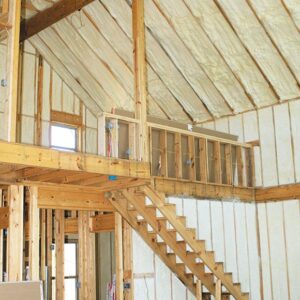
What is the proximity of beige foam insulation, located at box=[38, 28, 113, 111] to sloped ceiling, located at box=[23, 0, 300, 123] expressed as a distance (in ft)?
0.08

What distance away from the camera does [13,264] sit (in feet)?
28.4

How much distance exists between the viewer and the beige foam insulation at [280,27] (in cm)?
976

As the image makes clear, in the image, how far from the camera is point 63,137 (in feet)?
42.9

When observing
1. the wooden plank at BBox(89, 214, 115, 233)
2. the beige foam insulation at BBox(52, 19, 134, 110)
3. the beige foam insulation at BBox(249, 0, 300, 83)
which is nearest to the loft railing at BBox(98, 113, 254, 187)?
the wooden plank at BBox(89, 214, 115, 233)

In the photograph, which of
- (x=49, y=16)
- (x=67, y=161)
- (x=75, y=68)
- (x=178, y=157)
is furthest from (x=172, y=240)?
(x=49, y=16)

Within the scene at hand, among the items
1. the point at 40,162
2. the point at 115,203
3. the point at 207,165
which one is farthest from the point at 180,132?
the point at 40,162

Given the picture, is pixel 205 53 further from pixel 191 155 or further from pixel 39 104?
pixel 39 104

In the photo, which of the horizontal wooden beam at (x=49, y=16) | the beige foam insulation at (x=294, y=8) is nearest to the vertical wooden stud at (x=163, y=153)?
the horizontal wooden beam at (x=49, y=16)

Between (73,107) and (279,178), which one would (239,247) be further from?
(73,107)

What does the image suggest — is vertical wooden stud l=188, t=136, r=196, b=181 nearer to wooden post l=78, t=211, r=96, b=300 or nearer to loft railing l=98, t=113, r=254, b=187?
loft railing l=98, t=113, r=254, b=187

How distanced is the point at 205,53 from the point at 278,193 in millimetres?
3327

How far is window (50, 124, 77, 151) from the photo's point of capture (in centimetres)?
1288

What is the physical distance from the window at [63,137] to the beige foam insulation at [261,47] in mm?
4964

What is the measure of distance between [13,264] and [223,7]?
598 centimetres
